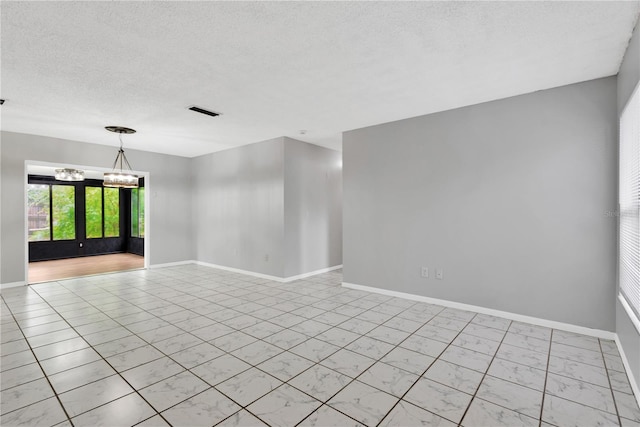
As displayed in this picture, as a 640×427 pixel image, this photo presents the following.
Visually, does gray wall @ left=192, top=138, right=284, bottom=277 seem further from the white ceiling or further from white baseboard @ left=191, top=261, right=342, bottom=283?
the white ceiling

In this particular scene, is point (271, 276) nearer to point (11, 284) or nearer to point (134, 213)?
point (11, 284)

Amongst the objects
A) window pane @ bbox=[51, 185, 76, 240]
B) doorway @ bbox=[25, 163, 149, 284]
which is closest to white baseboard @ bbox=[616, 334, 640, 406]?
doorway @ bbox=[25, 163, 149, 284]

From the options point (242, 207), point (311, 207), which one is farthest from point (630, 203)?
point (242, 207)

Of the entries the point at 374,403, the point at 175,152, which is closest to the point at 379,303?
the point at 374,403

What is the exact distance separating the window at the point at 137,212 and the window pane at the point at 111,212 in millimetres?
589

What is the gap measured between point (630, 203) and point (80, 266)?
9801 mm

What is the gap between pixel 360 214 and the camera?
489 cm

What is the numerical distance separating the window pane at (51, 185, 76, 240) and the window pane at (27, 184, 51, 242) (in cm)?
16

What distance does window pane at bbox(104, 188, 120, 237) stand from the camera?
9.52 metres

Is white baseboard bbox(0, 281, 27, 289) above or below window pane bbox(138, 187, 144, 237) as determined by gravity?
below

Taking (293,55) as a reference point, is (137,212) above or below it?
below

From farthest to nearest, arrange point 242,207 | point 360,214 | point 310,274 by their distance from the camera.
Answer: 1. point 242,207
2. point 310,274
3. point 360,214

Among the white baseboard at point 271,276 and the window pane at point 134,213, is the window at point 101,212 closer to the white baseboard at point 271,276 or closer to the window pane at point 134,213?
the window pane at point 134,213

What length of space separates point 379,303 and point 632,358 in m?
2.45
